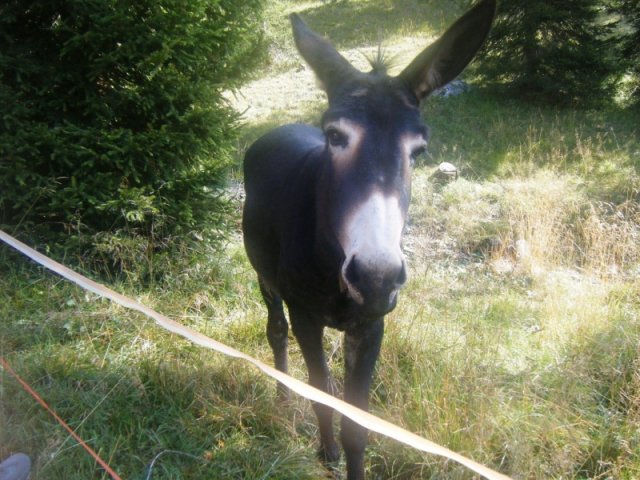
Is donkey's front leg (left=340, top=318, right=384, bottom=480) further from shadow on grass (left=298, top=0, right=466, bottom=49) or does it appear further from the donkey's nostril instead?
shadow on grass (left=298, top=0, right=466, bottom=49)

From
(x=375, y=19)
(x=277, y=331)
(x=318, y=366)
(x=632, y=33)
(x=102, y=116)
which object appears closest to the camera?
(x=318, y=366)

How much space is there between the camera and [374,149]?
184cm

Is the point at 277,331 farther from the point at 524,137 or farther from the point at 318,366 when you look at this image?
the point at 524,137

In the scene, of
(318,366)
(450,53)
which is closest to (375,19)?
(450,53)

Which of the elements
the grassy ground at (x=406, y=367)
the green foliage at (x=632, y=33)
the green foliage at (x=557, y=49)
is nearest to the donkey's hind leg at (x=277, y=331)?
the grassy ground at (x=406, y=367)

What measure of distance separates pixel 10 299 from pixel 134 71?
2.28 meters

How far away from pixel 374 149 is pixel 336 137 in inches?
8.4

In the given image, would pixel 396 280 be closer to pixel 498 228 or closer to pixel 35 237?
pixel 35 237

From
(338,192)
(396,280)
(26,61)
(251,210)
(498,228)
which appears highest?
(26,61)

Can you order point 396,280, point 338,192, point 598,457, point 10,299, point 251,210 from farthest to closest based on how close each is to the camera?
point 10,299 → point 251,210 → point 598,457 → point 338,192 → point 396,280

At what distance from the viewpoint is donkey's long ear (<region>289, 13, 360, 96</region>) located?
2275 millimetres

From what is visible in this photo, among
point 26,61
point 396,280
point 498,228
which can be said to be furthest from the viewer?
point 498,228

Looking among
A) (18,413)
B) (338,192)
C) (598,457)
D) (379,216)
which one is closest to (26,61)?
(18,413)

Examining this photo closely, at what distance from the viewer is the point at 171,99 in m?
4.30
